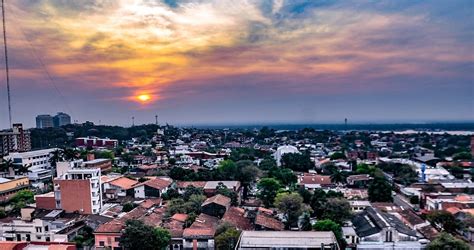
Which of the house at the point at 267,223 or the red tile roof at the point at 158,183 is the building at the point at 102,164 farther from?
the house at the point at 267,223

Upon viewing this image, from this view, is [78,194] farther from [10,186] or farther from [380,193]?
[380,193]

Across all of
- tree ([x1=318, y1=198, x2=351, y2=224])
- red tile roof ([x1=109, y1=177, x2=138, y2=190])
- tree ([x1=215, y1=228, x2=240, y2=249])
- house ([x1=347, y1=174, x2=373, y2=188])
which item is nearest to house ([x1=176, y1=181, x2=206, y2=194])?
red tile roof ([x1=109, y1=177, x2=138, y2=190])

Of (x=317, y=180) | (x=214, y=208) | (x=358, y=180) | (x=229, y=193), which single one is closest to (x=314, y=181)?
(x=317, y=180)

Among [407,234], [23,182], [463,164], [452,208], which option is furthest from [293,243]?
[463,164]

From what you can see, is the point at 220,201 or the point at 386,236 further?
the point at 220,201

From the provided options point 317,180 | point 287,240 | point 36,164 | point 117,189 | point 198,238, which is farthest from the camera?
point 36,164

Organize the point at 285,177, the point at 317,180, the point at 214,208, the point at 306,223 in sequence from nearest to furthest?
the point at 306,223 < the point at 214,208 < the point at 285,177 < the point at 317,180
